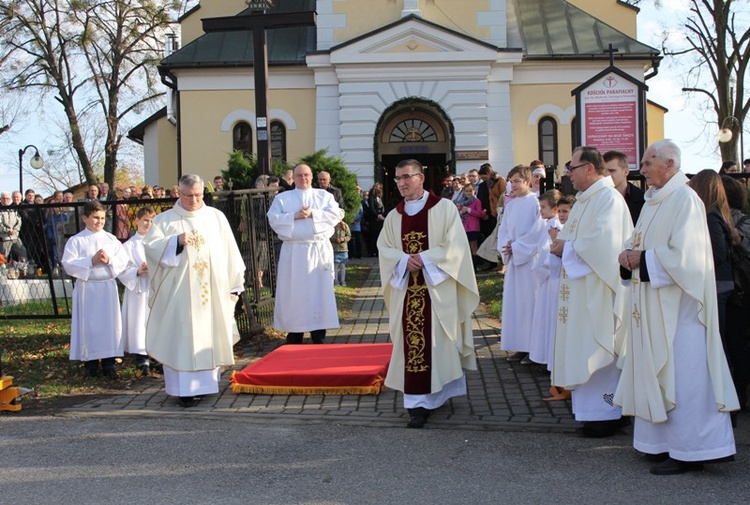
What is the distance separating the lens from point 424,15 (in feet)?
87.9

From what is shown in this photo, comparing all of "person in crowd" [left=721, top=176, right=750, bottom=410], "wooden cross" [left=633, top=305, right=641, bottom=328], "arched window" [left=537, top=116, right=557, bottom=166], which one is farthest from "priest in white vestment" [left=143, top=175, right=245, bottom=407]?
"arched window" [left=537, top=116, right=557, bottom=166]

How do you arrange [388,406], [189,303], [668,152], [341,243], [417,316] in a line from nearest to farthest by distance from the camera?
1. [668,152]
2. [417,316]
3. [388,406]
4. [189,303]
5. [341,243]

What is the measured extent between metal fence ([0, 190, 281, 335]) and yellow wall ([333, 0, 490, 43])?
15252 millimetres

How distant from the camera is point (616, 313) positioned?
267 inches

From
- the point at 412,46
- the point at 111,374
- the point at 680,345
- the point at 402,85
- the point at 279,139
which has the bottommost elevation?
the point at 111,374

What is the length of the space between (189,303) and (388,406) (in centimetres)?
202

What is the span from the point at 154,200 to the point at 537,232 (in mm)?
4285

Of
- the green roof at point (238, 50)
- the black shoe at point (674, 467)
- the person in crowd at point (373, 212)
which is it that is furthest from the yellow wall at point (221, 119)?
the black shoe at point (674, 467)

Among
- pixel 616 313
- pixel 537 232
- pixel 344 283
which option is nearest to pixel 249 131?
pixel 344 283

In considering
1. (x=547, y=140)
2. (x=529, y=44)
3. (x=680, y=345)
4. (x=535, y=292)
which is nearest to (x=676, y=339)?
(x=680, y=345)

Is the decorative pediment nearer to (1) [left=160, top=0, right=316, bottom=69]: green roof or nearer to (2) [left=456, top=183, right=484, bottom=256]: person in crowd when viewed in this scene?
(1) [left=160, top=0, right=316, bottom=69]: green roof

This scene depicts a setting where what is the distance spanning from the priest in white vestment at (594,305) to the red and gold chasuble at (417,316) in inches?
41.1

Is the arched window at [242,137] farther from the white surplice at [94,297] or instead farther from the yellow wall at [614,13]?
the white surplice at [94,297]

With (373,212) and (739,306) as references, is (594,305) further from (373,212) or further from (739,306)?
(373,212)
